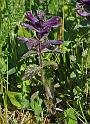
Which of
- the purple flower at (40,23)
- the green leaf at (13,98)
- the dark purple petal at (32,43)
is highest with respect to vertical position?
the purple flower at (40,23)

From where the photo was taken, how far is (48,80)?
1940 mm

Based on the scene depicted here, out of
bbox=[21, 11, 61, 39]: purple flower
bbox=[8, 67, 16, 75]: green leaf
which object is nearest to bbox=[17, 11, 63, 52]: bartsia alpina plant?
bbox=[21, 11, 61, 39]: purple flower

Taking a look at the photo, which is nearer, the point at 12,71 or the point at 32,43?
the point at 32,43

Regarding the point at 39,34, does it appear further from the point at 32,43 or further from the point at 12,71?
the point at 12,71

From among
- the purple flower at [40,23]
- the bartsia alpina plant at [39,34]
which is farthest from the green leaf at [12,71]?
the purple flower at [40,23]

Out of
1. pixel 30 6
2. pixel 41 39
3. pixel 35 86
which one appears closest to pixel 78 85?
pixel 35 86

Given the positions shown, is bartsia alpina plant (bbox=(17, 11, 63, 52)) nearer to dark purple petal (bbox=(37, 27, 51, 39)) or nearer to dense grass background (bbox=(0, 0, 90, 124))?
dark purple petal (bbox=(37, 27, 51, 39))

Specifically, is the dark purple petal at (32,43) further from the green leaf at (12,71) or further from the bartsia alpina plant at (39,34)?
the green leaf at (12,71)

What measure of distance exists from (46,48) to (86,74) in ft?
0.86

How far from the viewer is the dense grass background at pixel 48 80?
1929 millimetres

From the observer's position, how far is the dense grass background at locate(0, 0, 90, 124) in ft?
6.33

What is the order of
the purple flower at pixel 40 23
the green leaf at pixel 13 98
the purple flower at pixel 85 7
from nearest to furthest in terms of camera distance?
the purple flower at pixel 40 23 < the purple flower at pixel 85 7 < the green leaf at pixel 13 98

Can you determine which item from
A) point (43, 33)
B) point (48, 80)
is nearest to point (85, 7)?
point (43, 33)

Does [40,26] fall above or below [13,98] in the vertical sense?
above
